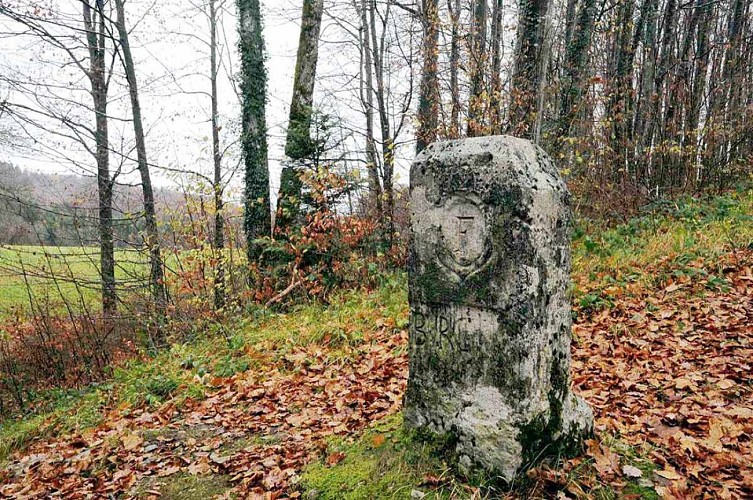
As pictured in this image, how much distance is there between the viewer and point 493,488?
111 inches

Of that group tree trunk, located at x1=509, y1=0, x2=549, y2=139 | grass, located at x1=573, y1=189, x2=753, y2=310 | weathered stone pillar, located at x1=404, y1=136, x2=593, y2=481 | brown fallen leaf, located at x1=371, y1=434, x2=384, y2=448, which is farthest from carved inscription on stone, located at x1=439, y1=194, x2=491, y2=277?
tree trunk, located at x1=509, y1=0, x2=549, y2=139

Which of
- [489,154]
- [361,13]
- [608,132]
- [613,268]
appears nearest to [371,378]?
[489,154]

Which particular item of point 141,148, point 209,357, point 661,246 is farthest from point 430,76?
point 209,357

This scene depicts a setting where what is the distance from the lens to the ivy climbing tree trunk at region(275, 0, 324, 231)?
8.88 m

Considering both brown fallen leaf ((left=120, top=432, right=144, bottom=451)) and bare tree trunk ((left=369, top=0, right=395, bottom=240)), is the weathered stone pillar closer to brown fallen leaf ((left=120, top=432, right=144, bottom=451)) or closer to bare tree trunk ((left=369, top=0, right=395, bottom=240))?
brown fallen leaf ((left=120, top=432, right=144, bottom=451))

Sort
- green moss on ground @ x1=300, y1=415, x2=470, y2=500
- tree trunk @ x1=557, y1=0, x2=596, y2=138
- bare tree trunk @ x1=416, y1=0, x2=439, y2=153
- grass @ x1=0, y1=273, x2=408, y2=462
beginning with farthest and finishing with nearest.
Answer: bare tree trunk @ x1=416, y1=0, x2=439, y2=153, tree trunk @ x1=557, y1=0, x2=596, y2=138, grass @ x1=0, y1=273, x2=408, y2=462, green moss on ground @ x1=300, y1=415, x2=470, y2=500

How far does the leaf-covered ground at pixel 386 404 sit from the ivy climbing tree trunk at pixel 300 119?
2094 mm

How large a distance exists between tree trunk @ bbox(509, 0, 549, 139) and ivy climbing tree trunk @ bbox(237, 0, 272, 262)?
468 cm

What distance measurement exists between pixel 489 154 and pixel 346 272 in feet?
19.7

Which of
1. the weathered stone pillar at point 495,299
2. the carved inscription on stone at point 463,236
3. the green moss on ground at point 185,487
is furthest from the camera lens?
the green moss on ground at point 185,487

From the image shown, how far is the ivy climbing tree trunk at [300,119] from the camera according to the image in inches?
349

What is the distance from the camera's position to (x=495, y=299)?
9.14ft

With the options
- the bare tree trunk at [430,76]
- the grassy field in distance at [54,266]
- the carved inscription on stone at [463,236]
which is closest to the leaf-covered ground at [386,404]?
the carved inscription on stone at [463,236]

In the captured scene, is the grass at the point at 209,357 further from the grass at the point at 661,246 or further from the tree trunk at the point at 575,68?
the tree trunk at the point at 575,68
